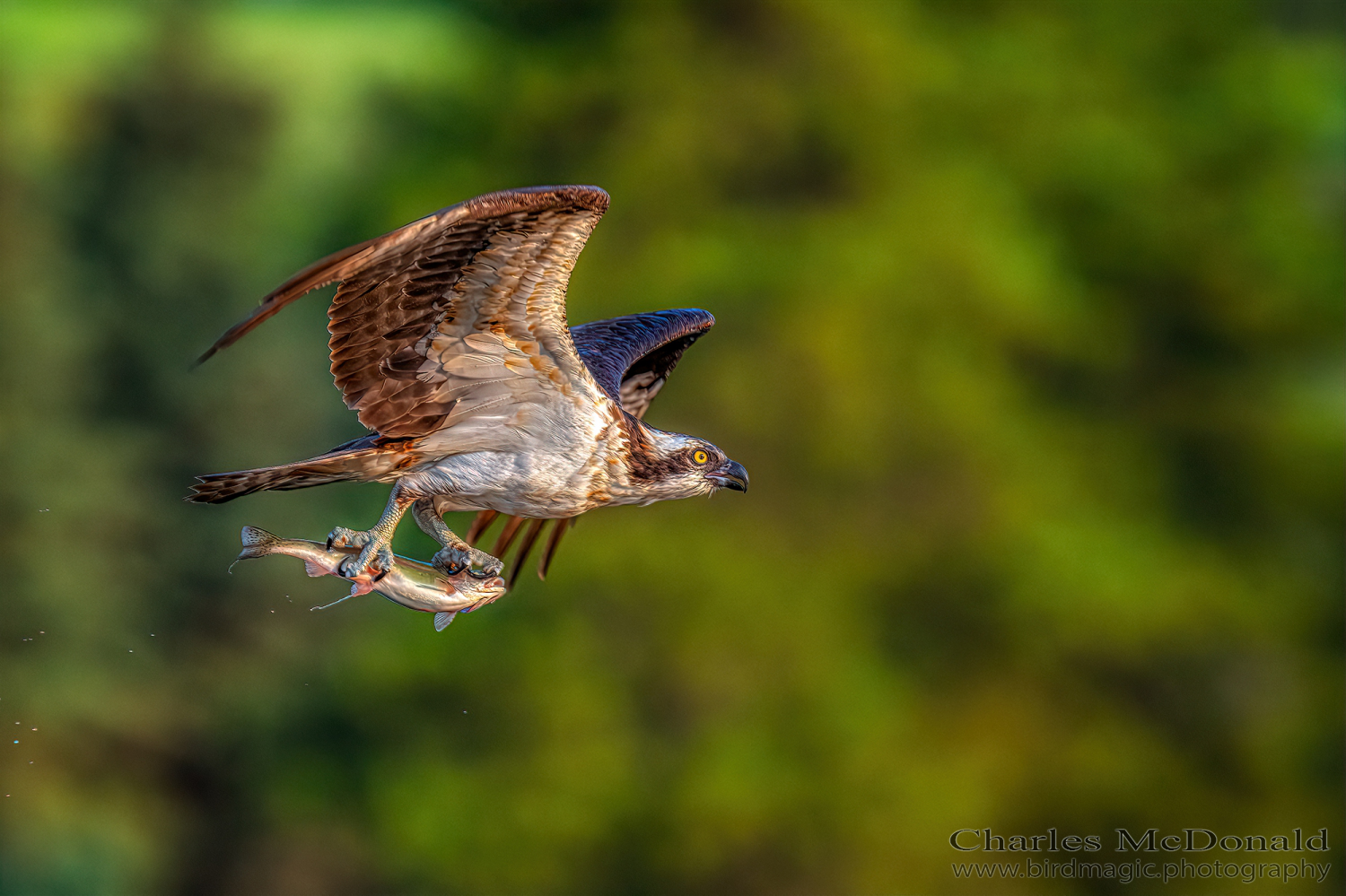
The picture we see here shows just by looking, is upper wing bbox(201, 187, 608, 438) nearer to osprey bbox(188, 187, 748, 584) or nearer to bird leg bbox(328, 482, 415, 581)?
osprey bbox(188, 187, 748, 584)

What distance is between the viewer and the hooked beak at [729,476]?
7.39m

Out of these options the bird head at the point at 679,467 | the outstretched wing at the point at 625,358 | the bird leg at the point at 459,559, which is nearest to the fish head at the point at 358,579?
the bird leg at the point at 459,559

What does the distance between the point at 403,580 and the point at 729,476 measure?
166 centimetres

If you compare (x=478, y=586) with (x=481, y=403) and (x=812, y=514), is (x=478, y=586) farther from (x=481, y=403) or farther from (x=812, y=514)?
(x=812, y=514)

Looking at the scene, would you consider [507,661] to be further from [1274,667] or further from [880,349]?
[1274,667]

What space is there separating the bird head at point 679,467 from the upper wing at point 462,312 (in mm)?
418

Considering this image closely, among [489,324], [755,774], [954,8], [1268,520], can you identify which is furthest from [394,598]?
[954,8]

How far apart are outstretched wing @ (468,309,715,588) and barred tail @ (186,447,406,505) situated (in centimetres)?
120

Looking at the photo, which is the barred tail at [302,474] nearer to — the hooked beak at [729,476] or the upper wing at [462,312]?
the upper wing at [462,312]

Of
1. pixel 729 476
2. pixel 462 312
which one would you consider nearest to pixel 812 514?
pixel 729 476

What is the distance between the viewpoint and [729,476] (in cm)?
745

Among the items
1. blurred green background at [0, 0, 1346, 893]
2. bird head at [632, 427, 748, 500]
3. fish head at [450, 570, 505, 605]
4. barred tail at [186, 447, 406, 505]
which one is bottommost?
blurred green background at [0, 0, 1346, 893]

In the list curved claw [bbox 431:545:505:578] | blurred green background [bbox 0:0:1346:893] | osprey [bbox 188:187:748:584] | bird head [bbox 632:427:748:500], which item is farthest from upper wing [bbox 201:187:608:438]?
blurred green background [bbox 0:0:1346:893]

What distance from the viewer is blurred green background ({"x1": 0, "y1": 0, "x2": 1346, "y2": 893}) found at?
17156 millimetres
